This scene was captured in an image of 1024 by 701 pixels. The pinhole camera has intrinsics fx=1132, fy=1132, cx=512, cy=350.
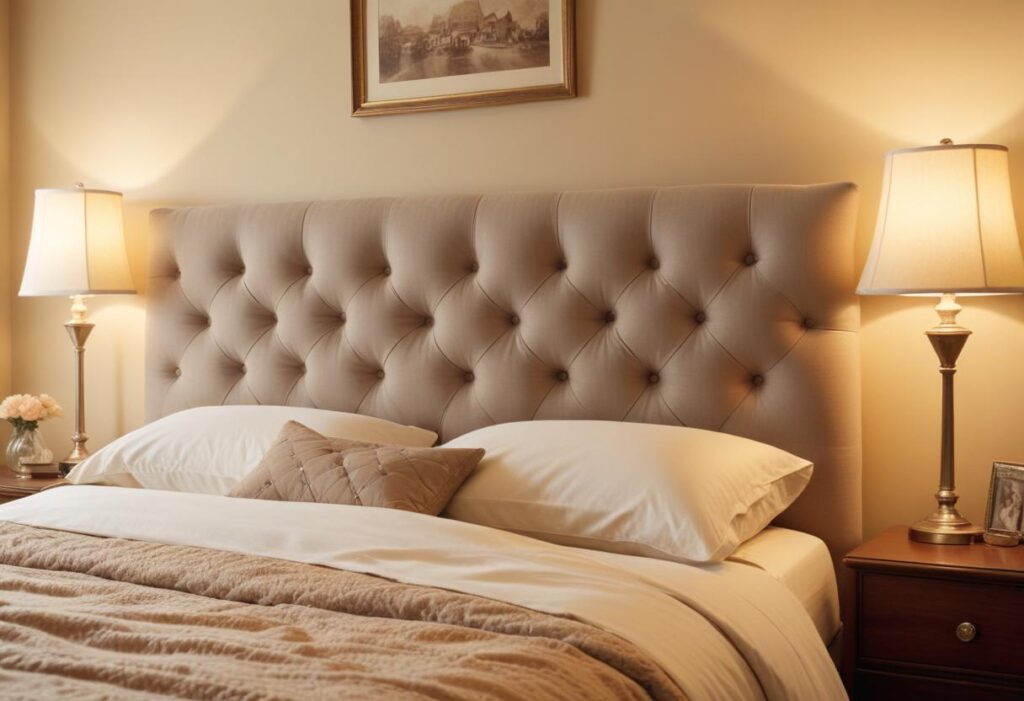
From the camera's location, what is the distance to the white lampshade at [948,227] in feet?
6.71

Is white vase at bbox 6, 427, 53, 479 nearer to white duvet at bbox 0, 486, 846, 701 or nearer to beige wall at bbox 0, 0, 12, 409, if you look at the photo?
beige wall at bbox 0, 0, 12, 409

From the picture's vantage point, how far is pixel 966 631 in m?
1.93

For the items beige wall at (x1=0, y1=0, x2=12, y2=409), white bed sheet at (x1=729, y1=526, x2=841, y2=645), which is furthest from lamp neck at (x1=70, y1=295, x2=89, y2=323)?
white bed sheet at (x1=729, y1=526, x2=841, y2=645)

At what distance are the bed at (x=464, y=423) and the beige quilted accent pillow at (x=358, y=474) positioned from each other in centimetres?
14

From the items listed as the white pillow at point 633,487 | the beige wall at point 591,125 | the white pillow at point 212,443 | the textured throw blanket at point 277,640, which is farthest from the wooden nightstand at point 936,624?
the white pillow at point 212,443

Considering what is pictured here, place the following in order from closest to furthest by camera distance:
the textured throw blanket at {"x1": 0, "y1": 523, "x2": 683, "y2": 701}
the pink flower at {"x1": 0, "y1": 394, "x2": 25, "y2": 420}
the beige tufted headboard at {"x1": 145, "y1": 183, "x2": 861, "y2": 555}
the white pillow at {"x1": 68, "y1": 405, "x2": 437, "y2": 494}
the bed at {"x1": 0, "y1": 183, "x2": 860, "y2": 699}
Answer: the textured throw blanket at {"x1": 0, "y1": 523, "x2": 683, "y2": 701}, the bed at {"x1": 0, "y1": 183, "x2": 860, "y2": 699}, the beige tufted headboard at {"x1": 145, "y1": 183, "x2": 861, "y2": 555}, the white pillow at {"x1": 68, "y1": 405, "x2": 437, "y2": 494}, the pink flower at {"x1": 0, "y1": 394, "x2": 25, "y2": 420}

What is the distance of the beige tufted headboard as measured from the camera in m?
2.29

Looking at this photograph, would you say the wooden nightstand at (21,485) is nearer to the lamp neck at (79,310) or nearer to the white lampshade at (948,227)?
the lamp neck at (79,310)

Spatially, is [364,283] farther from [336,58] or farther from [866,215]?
[866,215]

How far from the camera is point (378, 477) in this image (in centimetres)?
211

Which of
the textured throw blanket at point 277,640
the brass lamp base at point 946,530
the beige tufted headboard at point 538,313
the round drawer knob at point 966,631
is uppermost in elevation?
the beige tufted headboard at point 538,313

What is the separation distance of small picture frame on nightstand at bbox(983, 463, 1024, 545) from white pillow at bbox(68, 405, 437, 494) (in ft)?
3.88

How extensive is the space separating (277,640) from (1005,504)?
1420 millimetres

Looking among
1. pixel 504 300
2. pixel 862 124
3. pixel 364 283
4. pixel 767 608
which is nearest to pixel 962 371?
pixel 862 124
